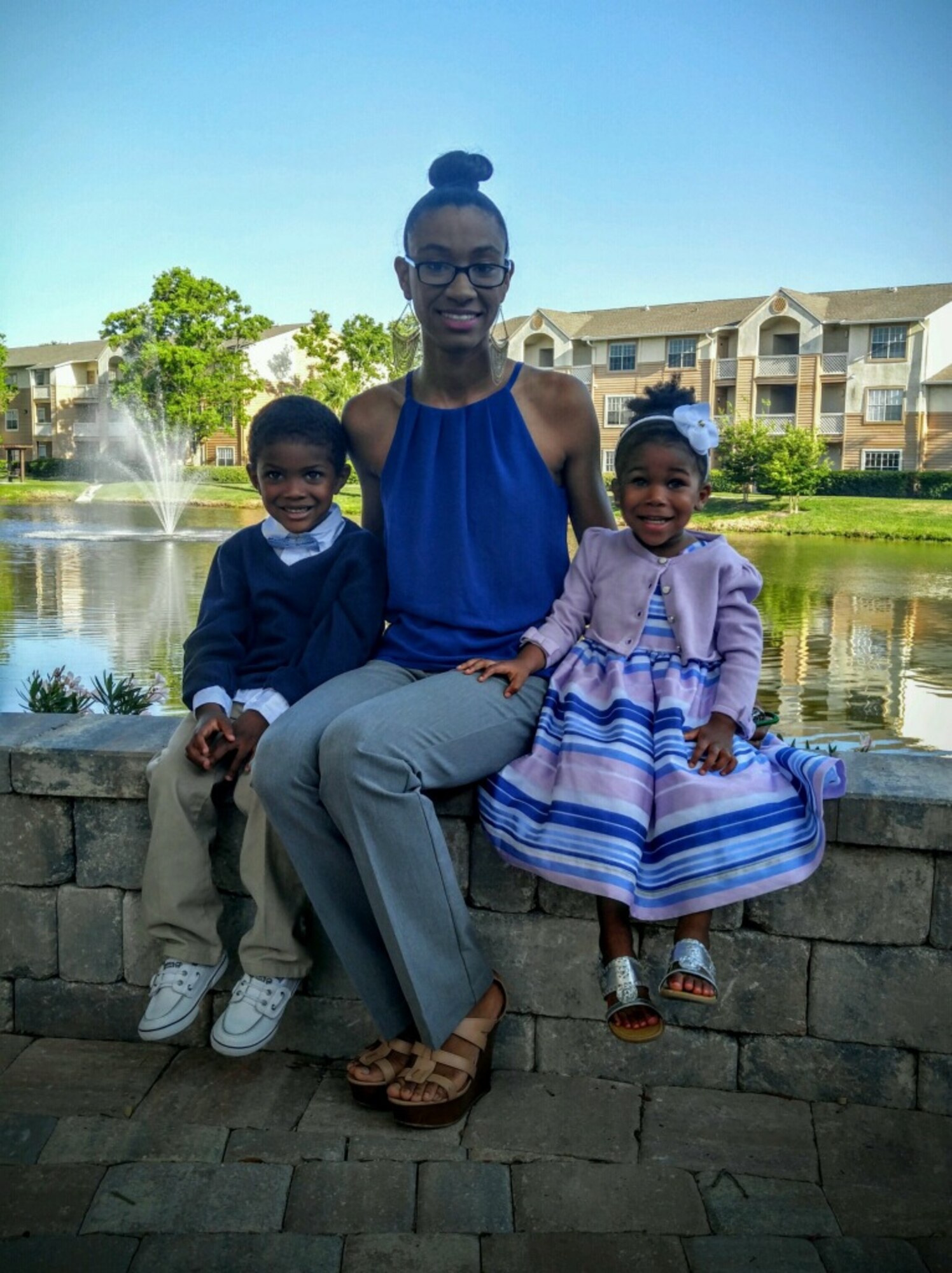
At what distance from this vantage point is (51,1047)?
256 cm

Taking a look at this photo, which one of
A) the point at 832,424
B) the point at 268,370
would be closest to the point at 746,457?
the point at 832,424

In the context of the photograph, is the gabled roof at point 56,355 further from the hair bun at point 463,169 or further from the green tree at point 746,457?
the hair bun at point 463,169

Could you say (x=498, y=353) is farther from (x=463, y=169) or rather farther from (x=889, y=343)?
(x=889, y=343)

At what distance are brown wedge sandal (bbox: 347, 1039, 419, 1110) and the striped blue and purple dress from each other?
0.45m

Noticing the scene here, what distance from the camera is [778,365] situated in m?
34.5

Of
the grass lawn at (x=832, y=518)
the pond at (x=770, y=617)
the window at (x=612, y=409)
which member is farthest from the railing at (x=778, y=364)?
the pond at (x=770, y=617)

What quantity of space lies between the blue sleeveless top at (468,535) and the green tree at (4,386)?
30.0 m

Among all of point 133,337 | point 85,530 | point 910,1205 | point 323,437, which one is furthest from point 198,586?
point 133,337

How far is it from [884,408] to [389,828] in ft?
114

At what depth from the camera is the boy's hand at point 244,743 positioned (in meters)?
2.37

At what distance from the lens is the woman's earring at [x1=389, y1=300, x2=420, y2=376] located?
2.80 meters

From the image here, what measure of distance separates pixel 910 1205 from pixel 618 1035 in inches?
23.3

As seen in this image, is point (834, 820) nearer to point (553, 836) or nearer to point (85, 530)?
point (553, 836)

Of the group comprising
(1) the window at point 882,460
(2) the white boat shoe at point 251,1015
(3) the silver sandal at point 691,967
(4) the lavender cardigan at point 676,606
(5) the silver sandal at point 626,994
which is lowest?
(2) the white boat shoe at point 251,1015
